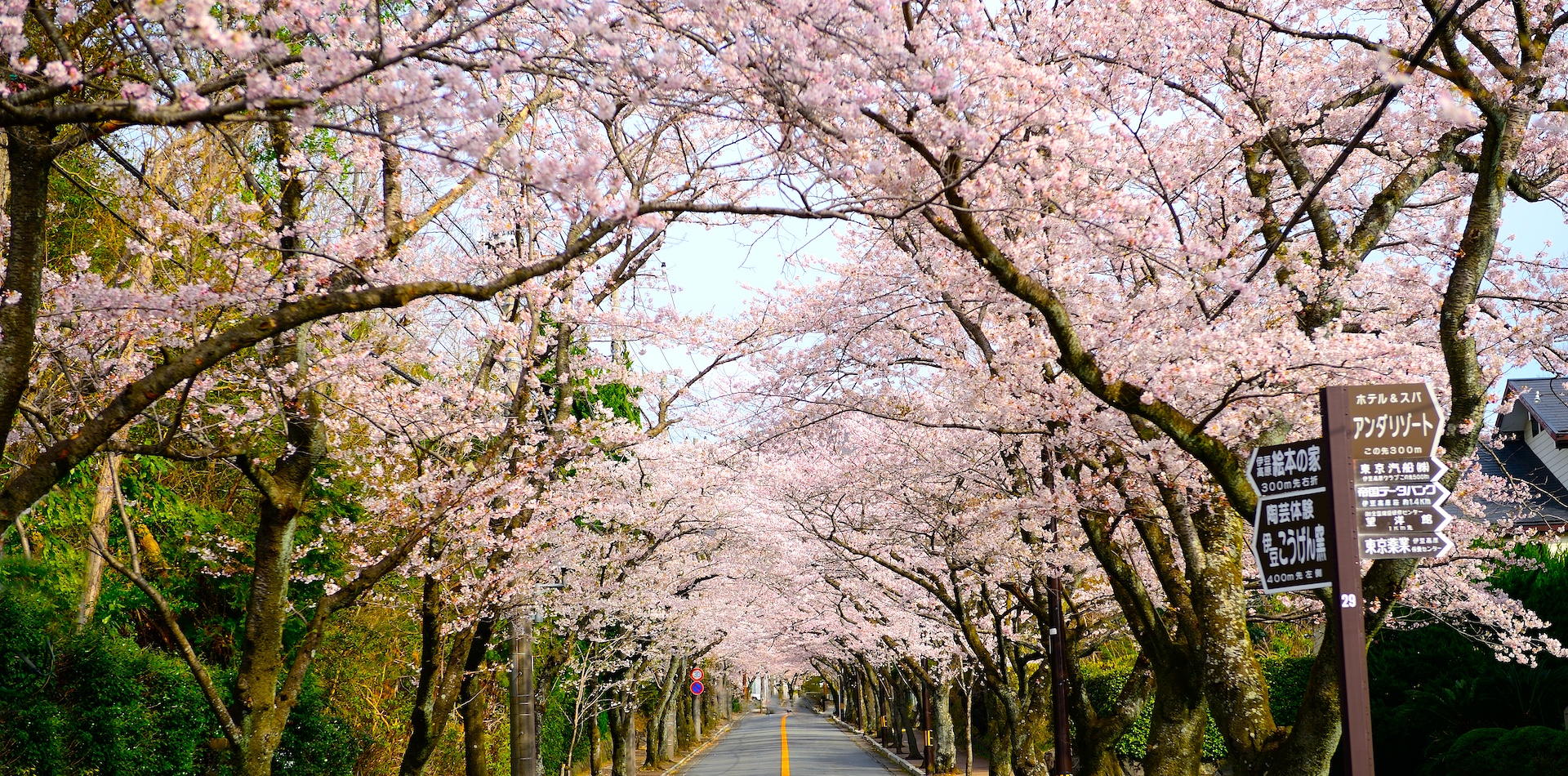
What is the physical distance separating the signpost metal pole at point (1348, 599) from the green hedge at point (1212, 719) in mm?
11738

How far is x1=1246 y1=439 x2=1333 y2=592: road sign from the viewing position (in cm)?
491

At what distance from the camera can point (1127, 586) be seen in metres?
9.36

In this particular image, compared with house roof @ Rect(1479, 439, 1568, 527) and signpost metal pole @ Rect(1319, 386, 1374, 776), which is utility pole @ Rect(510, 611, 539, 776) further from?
house roof @ Rect(1479, 439, 1568, 527)

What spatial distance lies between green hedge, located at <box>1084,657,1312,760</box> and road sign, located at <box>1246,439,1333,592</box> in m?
11.5

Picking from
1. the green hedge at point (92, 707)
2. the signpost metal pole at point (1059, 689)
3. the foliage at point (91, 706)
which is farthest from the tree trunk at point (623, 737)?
the foliage at point (91, 706)

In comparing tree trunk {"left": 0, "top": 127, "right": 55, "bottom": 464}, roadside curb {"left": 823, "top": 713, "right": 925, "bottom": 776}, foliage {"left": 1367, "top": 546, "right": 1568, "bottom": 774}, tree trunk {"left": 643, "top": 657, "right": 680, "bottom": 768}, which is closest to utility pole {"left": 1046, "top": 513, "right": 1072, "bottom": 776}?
foliage {"left": 1367, "top": 546, "right": 1568, "bottom": 774}

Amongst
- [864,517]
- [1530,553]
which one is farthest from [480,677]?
[1530,553]

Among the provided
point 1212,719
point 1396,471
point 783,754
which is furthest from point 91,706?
point 783,754

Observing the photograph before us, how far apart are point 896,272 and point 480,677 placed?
366 inches

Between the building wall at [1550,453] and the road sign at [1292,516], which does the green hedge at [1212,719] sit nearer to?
the building wall at [1550,453]

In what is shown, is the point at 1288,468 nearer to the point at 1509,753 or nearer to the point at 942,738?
the point at 1509,753

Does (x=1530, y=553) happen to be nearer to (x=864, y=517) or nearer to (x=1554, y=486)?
(x=864, y=517)

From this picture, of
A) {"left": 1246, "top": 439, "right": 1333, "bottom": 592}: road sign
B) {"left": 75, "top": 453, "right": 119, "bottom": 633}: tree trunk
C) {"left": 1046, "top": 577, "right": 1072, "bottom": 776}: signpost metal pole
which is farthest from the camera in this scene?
{"left": 1046, "top": 577, "right": 1072, "bottom": 776}: signpost metal pole

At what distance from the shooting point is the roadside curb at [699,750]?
100 feet
